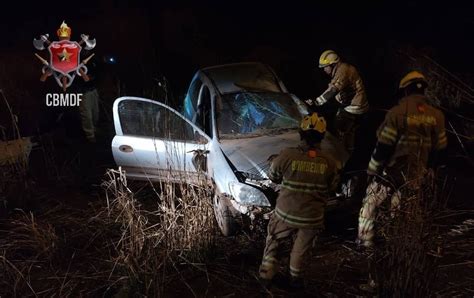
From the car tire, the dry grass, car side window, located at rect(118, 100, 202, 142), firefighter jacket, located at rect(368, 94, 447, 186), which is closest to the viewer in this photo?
the dry grass

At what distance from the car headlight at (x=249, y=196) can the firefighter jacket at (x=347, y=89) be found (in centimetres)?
227

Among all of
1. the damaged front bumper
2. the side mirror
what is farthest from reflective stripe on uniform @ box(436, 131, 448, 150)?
the side mirror

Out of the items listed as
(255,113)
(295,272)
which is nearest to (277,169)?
(295,272)

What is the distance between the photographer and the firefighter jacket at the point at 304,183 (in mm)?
4250

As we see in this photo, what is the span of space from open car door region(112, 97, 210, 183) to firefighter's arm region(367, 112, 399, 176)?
186 cm

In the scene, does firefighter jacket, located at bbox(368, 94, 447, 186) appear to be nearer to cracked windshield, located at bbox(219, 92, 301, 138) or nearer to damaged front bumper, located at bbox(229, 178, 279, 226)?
damaged front bumper, located at bbox(229, 178, 279, 226)

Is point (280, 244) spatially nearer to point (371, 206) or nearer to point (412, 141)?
point (371, 206)

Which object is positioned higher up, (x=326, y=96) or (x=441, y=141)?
(x=326, y=96)

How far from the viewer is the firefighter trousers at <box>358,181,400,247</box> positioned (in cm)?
499

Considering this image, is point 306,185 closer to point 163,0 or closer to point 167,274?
point 167,274

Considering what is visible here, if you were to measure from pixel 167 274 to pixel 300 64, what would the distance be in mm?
8220

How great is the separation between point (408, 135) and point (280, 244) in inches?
56.7

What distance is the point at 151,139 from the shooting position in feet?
21.5

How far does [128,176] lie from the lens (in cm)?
680
